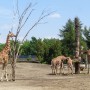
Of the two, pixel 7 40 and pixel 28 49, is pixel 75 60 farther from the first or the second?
pixel 28 49

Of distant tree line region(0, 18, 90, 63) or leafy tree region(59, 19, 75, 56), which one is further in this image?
leafy tree region(59, 19, 75, 56)

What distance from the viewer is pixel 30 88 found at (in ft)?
52.5

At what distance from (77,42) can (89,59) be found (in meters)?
3.02

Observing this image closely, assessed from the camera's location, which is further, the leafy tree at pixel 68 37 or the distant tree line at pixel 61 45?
the leafy tree at pixel 68 37

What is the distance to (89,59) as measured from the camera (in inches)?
1148

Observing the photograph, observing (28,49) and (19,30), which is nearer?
(19,30)

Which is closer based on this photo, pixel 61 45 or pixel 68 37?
pixel 61 45

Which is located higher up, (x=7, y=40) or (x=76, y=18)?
(x=76, y=18)

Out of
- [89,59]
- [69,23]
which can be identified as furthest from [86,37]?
[89,59]

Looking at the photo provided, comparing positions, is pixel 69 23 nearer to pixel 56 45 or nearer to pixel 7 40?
pixel 56 45

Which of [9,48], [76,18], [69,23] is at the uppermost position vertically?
[69,23]

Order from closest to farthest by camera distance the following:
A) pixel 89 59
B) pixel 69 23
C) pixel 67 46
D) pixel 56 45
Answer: pixel 89 59, pixel 56 45, pixel 67 46, pixel 69 23

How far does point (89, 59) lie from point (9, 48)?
9991 millimetres

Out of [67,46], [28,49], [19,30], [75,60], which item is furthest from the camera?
[28,49]
